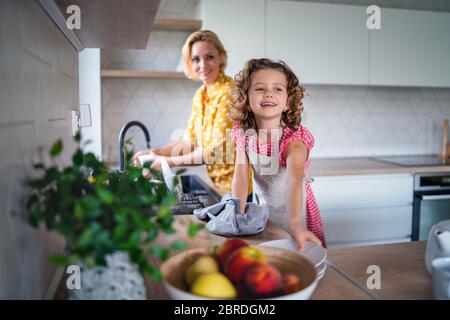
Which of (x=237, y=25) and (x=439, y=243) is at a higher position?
(x=237, y=25)

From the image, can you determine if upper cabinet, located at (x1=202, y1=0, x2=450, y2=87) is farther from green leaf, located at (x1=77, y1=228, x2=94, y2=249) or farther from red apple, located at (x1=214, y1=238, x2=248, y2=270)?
green leaf, located at (x1=77, y1=228, x2=94, y2=249)

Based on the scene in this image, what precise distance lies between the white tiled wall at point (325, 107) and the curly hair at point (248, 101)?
1488mm

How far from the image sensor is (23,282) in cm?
61

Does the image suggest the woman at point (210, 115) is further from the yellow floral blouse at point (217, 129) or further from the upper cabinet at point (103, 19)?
the upper cabinet at point (103, 19)

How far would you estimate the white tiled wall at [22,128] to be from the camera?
54 cm

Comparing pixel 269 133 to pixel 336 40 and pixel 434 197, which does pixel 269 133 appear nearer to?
pixel 336 40

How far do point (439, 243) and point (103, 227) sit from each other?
23.8 inches

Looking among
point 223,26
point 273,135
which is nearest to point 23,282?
point 273,135

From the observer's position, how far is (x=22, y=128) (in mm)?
621

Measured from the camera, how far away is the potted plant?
19.6 inches

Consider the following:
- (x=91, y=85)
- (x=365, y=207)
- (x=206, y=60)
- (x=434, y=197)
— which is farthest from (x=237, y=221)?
(x=434, y=197)

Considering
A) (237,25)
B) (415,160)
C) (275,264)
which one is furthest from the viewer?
(415,160)

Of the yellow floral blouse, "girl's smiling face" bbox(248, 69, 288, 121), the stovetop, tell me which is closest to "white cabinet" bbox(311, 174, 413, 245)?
the stovetop

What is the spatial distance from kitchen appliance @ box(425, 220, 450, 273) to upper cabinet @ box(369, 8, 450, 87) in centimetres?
230
